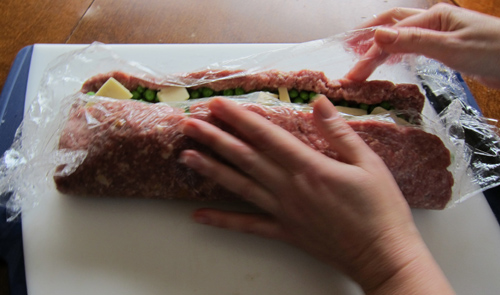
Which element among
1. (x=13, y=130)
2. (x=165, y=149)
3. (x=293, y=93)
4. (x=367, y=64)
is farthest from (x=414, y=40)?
(x=13, y=130)

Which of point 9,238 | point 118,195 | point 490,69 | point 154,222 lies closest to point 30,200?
point 9,238

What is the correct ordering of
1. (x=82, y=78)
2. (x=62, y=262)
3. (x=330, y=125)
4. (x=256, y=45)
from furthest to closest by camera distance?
(x=256, y=45) < (x=82, y=78) < (x=62, y=262) < (x=330, y=125)

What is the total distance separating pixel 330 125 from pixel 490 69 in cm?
57

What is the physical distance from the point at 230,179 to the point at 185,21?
3.14ft

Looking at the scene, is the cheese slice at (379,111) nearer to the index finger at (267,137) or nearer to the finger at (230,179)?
the index finger at (267,137)

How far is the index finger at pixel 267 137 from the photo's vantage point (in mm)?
902

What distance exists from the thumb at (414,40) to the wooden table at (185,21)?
1.84ft

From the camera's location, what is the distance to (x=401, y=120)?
3.66 feet

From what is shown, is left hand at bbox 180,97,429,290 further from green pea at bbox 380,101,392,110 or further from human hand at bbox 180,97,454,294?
green pea at bbox 380,101,392,110

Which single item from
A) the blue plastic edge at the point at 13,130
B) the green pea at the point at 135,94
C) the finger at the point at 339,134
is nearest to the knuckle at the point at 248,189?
the finger at the point at 339,134

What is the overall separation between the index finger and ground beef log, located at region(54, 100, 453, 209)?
64mm

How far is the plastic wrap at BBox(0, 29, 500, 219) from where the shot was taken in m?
1.08

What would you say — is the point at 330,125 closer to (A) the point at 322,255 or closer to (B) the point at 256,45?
(A) the point at 322,255

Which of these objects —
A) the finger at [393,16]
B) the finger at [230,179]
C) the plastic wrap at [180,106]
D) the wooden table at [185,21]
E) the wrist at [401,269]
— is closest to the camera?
the wrist at [401,269]
